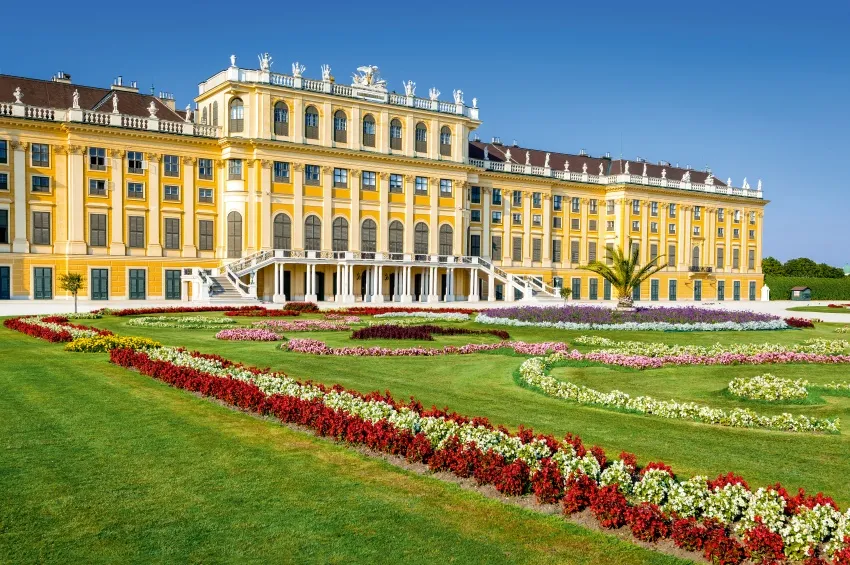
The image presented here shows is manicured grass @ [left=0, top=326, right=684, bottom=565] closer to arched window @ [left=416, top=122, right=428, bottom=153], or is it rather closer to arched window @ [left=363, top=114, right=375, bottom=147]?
arched window @ [left=363, top=114, right=375, bottom=147]

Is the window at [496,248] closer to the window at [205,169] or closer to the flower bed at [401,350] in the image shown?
the window at [205,169]

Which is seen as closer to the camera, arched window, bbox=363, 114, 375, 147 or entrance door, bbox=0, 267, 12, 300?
entrance door, bbox=0, 267, 12, 300

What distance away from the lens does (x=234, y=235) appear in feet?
202

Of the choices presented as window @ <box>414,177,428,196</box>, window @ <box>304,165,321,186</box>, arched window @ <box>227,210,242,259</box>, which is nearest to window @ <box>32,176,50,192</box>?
arched window @ <box>227,210,242,259</box>

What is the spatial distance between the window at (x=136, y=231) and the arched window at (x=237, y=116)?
392 inches

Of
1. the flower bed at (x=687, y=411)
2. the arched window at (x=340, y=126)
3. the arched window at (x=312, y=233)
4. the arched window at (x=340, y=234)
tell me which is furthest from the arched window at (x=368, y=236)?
the flower bed at (x=687, y=411)

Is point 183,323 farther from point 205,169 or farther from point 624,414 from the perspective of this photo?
point 205,169

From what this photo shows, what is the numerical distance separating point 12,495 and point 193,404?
5262mm

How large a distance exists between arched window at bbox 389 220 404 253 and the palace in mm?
138

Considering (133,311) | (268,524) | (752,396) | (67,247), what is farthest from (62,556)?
(67,247)

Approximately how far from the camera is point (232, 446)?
35.3 feet

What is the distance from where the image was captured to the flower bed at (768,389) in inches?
600

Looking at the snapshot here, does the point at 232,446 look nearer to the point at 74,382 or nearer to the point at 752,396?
the point at 74,382

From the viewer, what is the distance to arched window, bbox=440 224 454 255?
71125 millimetres
